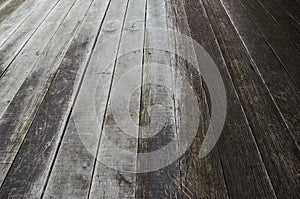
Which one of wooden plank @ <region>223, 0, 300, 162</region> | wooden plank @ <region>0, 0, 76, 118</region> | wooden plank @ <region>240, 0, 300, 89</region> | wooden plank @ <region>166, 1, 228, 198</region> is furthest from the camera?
wooden plank @ <region>240, 0, 300, 89</region>

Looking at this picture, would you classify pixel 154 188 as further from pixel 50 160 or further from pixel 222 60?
pixel 222 60

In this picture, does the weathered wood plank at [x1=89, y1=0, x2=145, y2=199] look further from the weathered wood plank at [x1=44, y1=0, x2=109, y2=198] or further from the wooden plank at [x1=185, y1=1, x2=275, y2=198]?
the wooden plank at [x1=185, y1=1, x2=275, y2=198]

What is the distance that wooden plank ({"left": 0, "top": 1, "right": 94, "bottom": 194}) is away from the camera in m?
0.98

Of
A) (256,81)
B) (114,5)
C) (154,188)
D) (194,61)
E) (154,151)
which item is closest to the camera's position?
(154,188)

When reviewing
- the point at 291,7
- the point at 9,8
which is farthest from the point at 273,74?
the point at 9,8

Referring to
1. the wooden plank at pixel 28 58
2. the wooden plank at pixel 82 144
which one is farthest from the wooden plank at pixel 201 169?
the wooden plank at pixel 28 58

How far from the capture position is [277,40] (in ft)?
5.28

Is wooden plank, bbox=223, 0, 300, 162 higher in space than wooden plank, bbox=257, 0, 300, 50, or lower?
higher

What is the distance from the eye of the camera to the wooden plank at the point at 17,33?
1.48 metres

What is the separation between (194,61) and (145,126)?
1.66ft

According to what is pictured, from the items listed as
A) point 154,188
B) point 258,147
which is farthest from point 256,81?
point 154,188

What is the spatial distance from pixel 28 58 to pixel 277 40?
128 cm

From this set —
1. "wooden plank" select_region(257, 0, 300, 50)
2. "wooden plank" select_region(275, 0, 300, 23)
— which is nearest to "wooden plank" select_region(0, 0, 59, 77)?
"wooden plank" select_region(257, 0, 300, 50)

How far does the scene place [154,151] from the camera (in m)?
0.96
